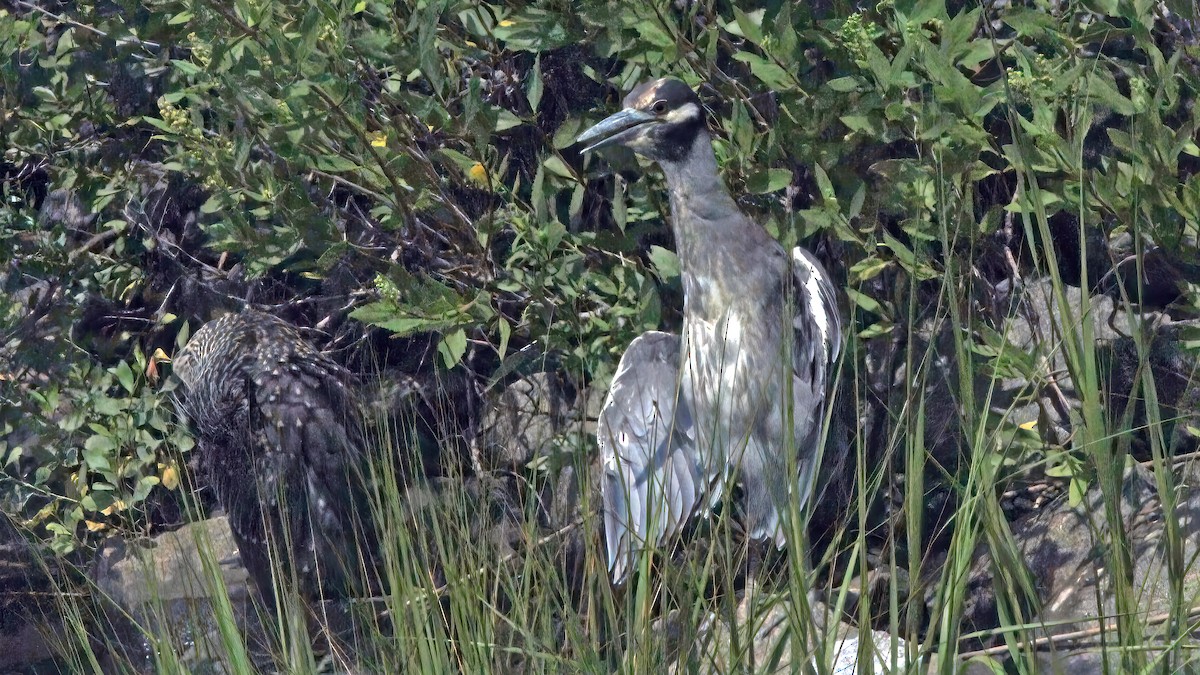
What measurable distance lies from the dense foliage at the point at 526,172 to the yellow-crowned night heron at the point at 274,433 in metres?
0.14

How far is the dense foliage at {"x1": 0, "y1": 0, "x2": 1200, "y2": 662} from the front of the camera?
2822mm

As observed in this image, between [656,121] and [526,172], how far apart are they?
0.73 metres

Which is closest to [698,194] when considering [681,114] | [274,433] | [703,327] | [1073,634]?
[681,114]

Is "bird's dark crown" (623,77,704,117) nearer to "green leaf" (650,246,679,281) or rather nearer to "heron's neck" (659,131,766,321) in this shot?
"heron's neck" (659,131,766,321)

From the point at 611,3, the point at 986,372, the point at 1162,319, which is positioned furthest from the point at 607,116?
the point at 1162,319

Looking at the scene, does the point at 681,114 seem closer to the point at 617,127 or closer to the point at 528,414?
the point at 617,127

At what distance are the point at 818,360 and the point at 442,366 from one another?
1220mm

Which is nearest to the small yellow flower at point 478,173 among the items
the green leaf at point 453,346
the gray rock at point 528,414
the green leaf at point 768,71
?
the green leaf at point 453,346

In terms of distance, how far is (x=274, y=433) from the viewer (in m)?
4.45

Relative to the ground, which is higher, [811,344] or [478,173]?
[478,173]

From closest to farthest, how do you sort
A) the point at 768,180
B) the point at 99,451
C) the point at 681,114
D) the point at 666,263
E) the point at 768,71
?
the point at 768,71 < the point at 768,180 < the point at 681,114 < the point at 666,263 < the point at 99,451

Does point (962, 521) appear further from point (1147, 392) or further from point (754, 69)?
point (754, 69)

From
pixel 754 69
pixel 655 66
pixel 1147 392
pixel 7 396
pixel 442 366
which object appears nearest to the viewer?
pixel 1147 392

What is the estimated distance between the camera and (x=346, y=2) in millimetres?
3094
